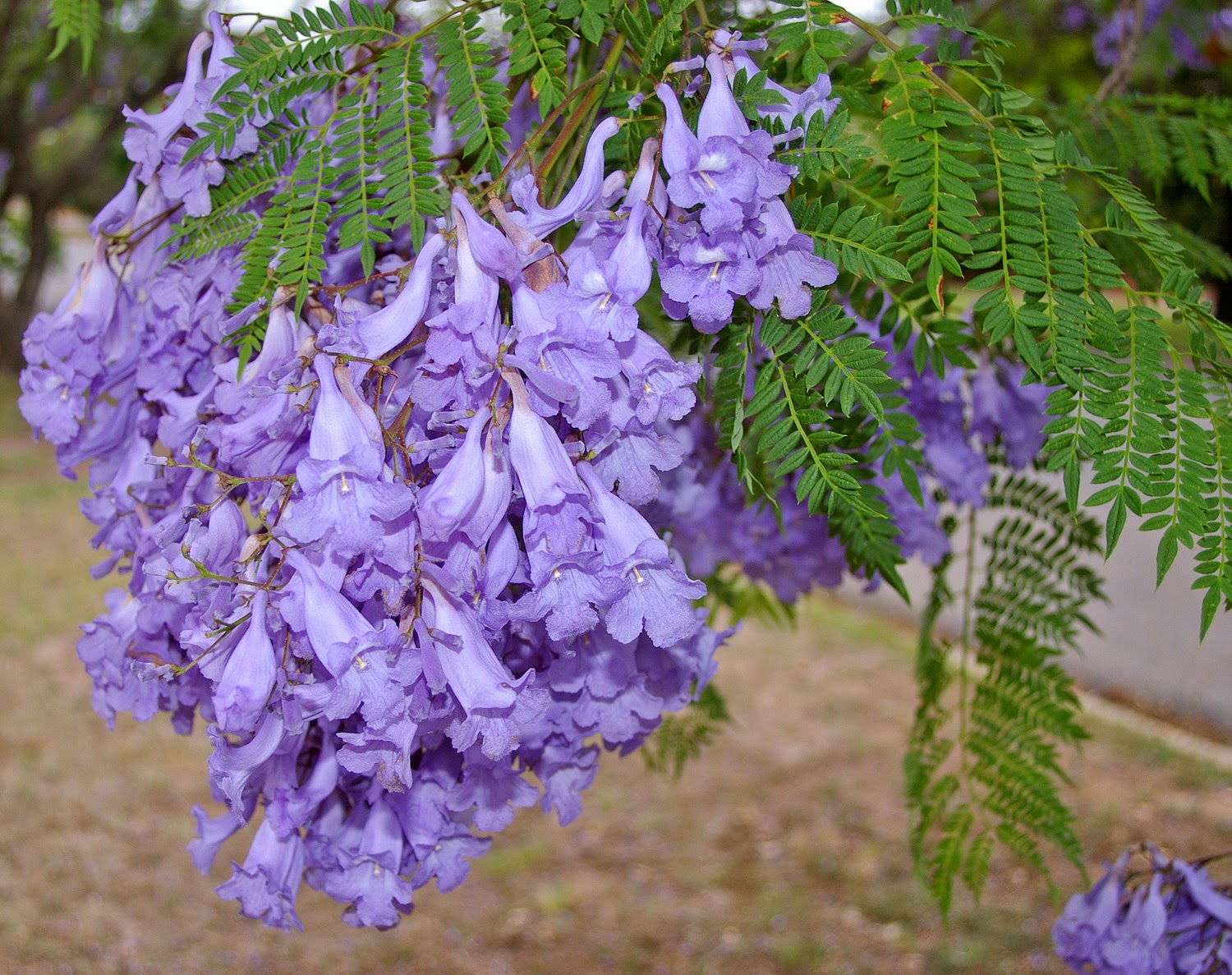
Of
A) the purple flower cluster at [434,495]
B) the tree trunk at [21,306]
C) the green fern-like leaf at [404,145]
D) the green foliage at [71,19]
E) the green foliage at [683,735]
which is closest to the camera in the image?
the purple flower cluster at [434,495]

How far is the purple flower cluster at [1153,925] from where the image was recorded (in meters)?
1.44

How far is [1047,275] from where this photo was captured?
88 centimetres

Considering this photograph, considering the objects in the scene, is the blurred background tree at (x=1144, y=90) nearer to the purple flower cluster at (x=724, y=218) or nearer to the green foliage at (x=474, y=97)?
the purple flower cluster at (x=724, y=218)

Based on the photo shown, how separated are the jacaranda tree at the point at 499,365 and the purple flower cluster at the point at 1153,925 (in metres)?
0.69

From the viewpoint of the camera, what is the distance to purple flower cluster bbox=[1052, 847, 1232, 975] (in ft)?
4.72

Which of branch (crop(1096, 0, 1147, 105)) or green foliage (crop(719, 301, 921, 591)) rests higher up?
green foliage (crop(719, 301, 921, 591))

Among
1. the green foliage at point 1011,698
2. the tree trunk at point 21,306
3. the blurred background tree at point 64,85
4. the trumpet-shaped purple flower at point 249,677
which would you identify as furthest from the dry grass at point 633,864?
the tree trunk at point 21,306

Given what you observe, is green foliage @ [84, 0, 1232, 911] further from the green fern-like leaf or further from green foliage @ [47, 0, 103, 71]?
green foliage @ [47, 0, 103, 71]

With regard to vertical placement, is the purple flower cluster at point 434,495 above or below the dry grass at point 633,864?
above

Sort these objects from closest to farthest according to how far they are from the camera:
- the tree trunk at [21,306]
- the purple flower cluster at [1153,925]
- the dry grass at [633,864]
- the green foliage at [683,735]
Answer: the purple flower cluster at [1153,925] → the green foliage at [683,735] → the dry grass at [633,864] → the tree trunk at [21,306]

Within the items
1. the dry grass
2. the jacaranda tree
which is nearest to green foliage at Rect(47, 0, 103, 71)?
the jacaranda tree

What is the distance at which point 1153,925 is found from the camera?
1.46 m

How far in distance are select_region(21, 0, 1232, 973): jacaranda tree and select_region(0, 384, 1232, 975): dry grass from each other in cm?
289

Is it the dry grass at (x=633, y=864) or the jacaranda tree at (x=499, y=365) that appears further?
the dry grass at (x=633, y=864)
